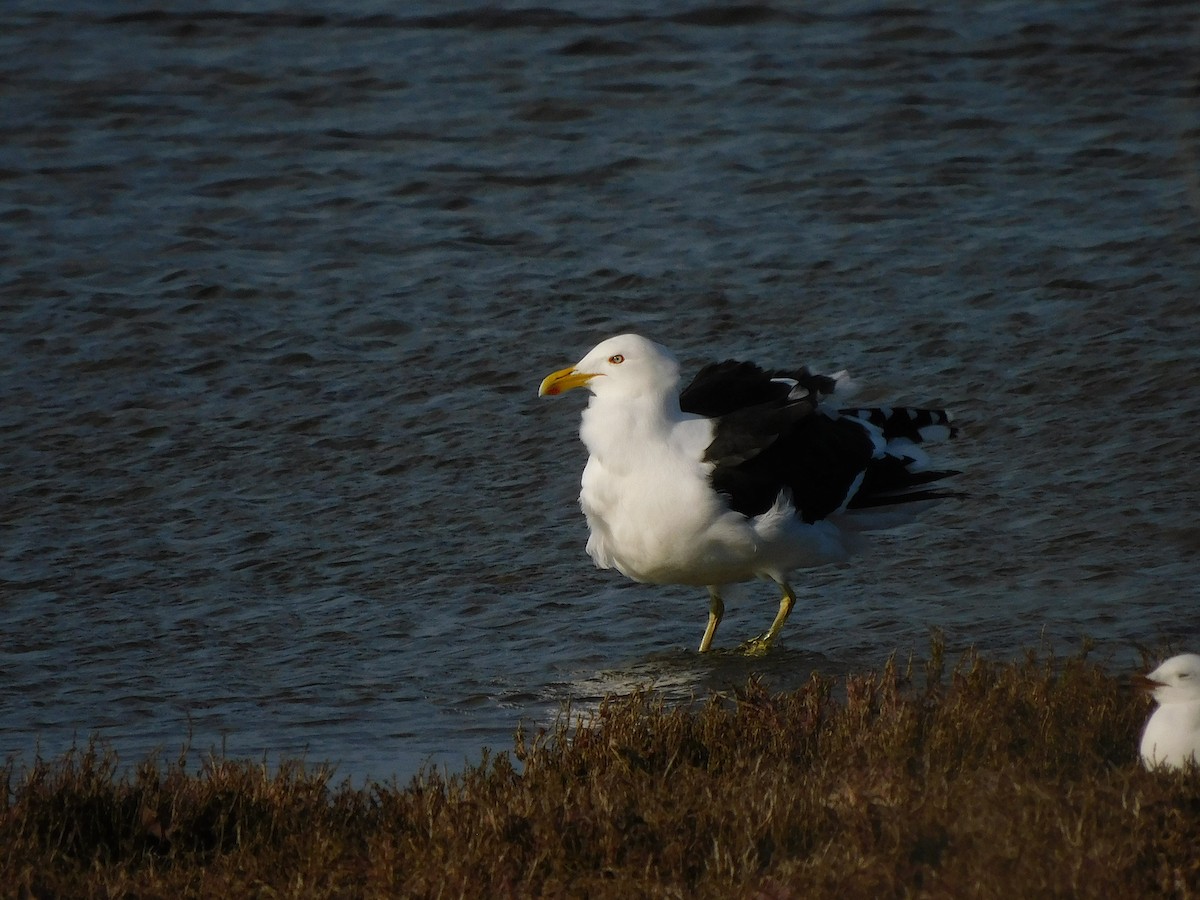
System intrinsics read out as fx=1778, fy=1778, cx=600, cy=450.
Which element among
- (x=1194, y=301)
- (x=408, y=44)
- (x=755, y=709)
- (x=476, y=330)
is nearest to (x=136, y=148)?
(x=408, y=44)

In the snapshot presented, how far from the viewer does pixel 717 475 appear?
704cm

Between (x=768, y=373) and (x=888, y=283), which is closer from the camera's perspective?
(x=768, y=373)

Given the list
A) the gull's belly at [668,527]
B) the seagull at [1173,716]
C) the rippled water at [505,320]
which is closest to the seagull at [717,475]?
the gull's belly at [668,527]

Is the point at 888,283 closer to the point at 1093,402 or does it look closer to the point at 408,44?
the point at 1093,402

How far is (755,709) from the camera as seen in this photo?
5.34 m

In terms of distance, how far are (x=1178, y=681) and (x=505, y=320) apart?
23.9 feet

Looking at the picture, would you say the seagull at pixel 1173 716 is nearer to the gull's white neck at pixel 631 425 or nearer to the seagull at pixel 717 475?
the seagull at pixel 717 475

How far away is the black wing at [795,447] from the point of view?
7.10 meters

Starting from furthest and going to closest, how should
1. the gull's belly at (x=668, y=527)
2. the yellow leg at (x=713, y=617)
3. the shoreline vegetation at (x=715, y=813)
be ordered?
1. the yellow leg at (x=713, y=617)
2. the gull's belly at (x=668, y=527)
3. the shoreline vegetation at (x=715, y=813)

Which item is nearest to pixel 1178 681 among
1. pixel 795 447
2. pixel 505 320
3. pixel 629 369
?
pixel 795 447

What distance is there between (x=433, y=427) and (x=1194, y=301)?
15.8ft

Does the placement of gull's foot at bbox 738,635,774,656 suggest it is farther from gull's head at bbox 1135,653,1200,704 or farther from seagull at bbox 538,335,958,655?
gull's head at bbox 1135,653,1200,704

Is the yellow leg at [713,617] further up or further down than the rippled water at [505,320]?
further down

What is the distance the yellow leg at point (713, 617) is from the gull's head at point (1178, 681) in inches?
104
